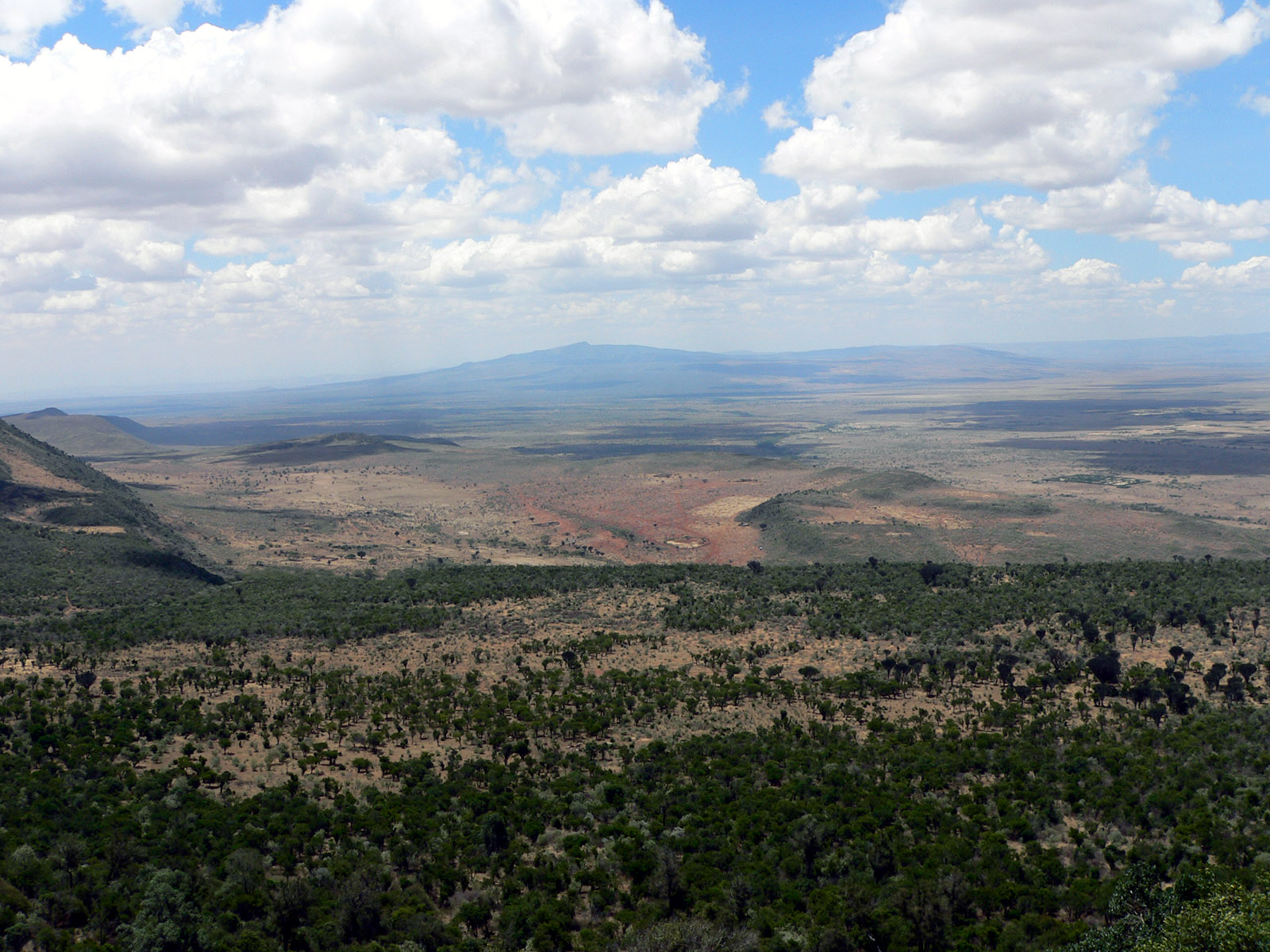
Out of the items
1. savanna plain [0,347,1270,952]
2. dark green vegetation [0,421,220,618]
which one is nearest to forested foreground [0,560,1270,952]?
savanna plain [0,347,1270,952]

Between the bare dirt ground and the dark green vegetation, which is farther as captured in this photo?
the bare dirt ground

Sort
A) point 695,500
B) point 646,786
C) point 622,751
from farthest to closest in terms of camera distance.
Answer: point 695,500 < point 622,751 < point 646,786

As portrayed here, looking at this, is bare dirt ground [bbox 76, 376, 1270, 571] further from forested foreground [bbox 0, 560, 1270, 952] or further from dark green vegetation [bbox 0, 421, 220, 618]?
forested foreground [bbox 0, 560, 1270, 952]

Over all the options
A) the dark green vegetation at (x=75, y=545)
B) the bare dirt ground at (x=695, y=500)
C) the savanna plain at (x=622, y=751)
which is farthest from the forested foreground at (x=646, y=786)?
the bare dirt ground at (x=695, y=500)

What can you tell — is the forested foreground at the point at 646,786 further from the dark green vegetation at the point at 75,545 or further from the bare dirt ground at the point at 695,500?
the bare dirt ground at the point at 695,500

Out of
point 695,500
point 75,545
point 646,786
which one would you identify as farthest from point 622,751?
point 695,500

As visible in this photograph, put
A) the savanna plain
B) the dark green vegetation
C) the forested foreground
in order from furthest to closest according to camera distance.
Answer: the dark green vegetation < the savanna plain < the forested foreground

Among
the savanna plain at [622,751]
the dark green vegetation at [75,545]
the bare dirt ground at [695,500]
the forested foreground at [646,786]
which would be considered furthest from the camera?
the bare dirt ground at [695,500]

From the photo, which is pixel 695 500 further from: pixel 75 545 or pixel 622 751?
pixel 622 751
